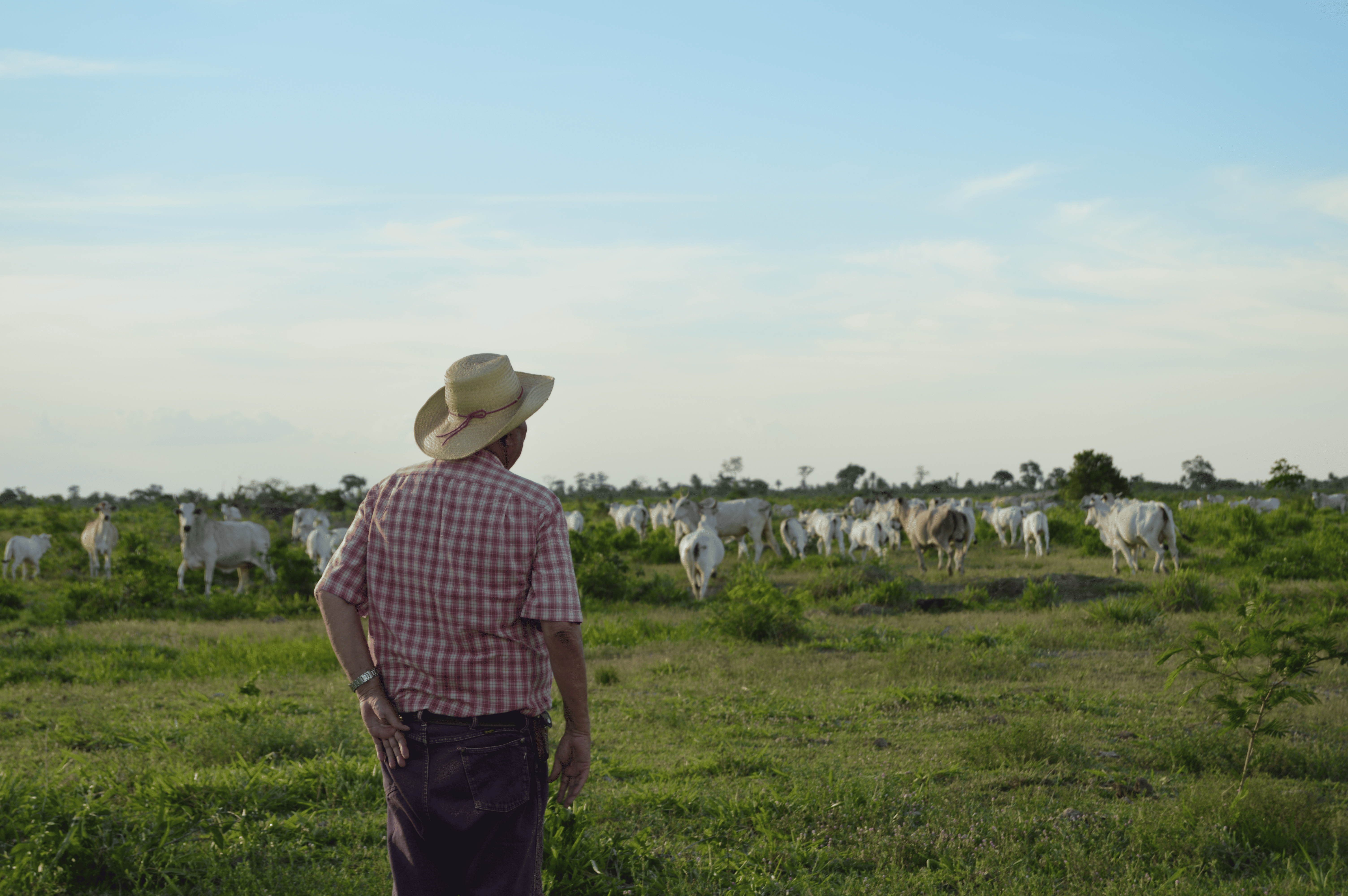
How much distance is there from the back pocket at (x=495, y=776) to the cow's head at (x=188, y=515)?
17467 millimetres

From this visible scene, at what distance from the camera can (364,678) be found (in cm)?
314

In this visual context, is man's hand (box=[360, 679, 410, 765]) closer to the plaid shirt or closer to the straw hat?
the plaid shirt

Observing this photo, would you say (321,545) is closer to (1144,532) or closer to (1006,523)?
(1144,532)

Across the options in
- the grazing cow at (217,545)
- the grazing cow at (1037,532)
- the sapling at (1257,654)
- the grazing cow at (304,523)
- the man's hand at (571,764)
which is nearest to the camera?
the man's hand at (571,764)

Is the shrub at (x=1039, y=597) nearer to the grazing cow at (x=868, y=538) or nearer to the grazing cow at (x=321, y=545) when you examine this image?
the grazing cow at (x=868, y=538)

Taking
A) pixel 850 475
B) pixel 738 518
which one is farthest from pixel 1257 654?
pixel 850 475

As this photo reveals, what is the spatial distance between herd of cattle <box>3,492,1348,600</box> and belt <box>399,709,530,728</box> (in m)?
14.1

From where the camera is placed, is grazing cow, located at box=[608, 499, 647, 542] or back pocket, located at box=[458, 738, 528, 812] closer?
back pocket, located at box=[458, 738, 528, 812]

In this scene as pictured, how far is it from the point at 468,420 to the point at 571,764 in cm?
119

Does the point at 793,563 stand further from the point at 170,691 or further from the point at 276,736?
the point at 276,736

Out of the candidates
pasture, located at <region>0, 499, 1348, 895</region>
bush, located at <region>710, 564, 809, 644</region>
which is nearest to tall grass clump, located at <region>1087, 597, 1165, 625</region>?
pasture, located at <region>0, 499, 1348, 895</region>

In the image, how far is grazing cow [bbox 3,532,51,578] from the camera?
20938mm

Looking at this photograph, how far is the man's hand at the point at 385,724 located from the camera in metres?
3.09

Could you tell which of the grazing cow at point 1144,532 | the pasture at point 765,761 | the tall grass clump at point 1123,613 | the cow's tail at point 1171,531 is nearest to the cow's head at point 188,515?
the pasture at point 765,761
